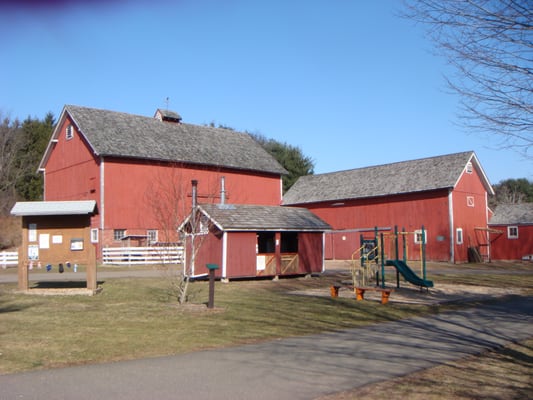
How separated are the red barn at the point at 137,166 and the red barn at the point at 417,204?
5998 millimetres

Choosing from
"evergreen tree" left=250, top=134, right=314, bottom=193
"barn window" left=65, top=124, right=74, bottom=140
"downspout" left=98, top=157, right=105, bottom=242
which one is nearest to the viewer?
"downspout" left=98, top=157, right=105, bottom=242

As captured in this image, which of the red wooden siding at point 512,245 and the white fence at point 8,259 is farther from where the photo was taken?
the red wooden siding at point 512,245

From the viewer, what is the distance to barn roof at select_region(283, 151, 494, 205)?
4184 centimetres

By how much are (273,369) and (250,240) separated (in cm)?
1781

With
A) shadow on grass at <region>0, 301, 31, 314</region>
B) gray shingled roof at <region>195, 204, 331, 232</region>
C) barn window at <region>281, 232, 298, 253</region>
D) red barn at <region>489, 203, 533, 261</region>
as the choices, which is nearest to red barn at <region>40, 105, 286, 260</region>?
barn window at <region>281, 232, 298, 253</region>

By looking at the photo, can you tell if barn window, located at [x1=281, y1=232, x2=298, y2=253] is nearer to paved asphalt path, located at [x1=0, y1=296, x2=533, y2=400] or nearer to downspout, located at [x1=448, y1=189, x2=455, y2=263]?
downspout, located at [x1=448, y1=189, x2=455, y2=263]

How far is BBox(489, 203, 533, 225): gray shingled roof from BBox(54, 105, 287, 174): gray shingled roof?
57.7 ft

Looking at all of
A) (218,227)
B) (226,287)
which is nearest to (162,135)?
(218,227)

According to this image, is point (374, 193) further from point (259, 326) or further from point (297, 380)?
point (297, 380)

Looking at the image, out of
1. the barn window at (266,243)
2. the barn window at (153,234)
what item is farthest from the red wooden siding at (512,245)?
the barn window at (153,234)

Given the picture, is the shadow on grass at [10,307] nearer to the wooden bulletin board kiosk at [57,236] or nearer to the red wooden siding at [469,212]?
the wooden bulletin board kiosk at [57,236]

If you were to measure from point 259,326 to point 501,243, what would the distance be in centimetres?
3718

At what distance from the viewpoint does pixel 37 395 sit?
6938mm

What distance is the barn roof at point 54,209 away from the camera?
725 inches
